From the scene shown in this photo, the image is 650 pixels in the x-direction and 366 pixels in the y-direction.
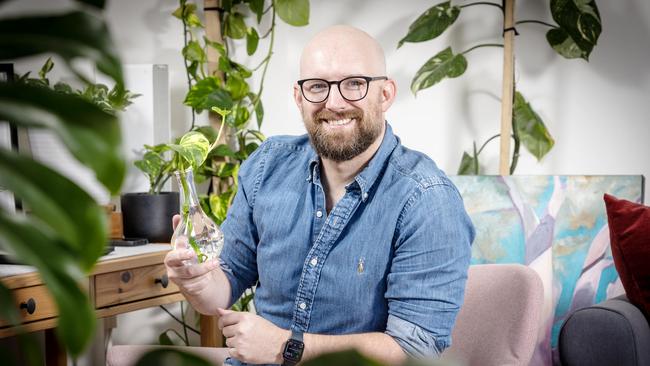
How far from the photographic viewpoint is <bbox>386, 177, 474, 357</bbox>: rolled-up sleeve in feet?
4.74

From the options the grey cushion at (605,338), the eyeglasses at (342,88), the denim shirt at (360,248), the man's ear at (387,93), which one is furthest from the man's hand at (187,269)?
the grey cushion at (605,338)

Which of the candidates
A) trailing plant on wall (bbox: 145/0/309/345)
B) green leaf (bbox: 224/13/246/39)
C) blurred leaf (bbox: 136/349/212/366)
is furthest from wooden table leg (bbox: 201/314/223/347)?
blurred leaf (bbox: 136/349/212/366)

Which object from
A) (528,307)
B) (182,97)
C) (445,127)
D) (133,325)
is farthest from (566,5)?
(133,325)

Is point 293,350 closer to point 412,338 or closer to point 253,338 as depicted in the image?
point 253,338

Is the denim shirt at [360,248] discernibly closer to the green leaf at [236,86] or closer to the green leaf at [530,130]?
the green leaf at [530,130]

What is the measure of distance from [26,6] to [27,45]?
3025 millimetres

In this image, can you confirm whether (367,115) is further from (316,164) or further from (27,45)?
(27,45)

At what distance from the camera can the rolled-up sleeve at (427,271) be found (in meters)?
1.44

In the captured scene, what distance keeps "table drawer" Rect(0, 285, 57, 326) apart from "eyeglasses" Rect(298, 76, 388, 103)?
2.68 feet

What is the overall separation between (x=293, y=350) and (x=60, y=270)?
46.4 inches

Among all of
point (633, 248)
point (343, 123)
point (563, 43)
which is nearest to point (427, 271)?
point (343, 123)

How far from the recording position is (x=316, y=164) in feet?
5.57

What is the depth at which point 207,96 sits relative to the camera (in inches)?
102

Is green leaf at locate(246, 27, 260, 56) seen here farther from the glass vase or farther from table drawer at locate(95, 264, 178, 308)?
the glass vase
